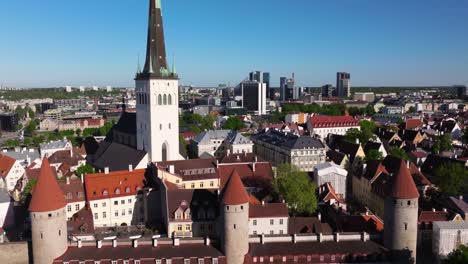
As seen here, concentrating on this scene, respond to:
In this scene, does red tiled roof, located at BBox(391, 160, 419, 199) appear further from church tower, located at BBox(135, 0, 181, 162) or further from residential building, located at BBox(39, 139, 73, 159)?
residential building, located at BBox(39, 139, 73, 159)

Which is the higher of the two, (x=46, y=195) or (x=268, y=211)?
(x=46, y=195)

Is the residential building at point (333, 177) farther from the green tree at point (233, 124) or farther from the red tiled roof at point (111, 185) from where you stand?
the green tree at point (233, 124)

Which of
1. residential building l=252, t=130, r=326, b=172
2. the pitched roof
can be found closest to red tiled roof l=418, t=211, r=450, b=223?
the pitched roof

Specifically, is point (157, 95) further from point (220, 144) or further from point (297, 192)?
point (220, 144)

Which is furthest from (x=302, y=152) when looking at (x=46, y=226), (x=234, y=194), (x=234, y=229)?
(x=46, y=226)

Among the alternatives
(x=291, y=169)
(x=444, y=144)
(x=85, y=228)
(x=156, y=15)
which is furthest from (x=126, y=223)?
(x=444, y=144)

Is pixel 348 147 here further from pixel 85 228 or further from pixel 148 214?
pixel 85 228
